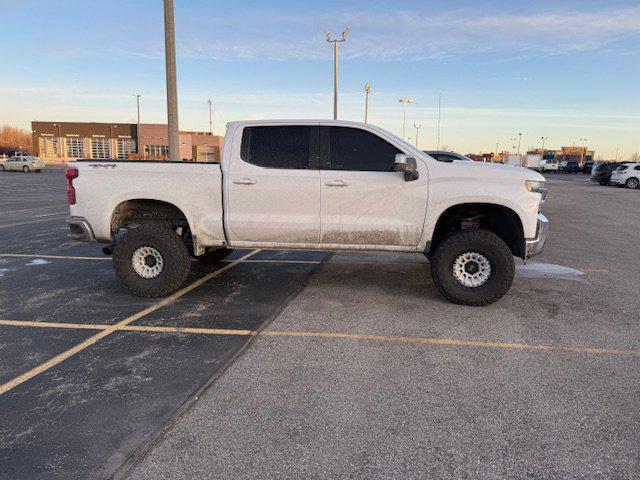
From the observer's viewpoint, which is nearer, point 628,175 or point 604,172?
point 628,175

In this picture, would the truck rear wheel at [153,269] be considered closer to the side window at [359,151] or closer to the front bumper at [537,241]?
the side window at [359,151]

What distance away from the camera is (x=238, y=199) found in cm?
588

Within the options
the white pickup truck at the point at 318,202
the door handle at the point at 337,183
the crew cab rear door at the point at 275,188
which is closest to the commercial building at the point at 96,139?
the white pickup truck at the point at 318,202

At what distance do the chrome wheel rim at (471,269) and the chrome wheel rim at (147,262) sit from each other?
3600 mm

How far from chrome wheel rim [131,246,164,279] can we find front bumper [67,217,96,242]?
0.61 m

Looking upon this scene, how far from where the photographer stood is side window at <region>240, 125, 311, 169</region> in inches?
233

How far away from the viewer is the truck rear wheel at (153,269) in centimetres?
598

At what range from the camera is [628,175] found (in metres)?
32.2

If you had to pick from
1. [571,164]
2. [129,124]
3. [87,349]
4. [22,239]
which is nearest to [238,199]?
[87,349]

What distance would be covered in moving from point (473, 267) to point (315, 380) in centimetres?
281

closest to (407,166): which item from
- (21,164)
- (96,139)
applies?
(21,164)

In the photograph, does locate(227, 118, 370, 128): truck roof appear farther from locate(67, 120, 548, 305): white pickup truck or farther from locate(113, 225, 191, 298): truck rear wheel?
locate(113, 225, 191, 298): truck rear wheel

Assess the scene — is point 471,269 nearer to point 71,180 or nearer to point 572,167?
point 71,180

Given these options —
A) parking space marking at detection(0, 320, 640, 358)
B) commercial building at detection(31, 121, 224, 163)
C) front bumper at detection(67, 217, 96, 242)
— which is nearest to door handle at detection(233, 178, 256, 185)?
parking space marking at detection(0, 320, 640, 358)
